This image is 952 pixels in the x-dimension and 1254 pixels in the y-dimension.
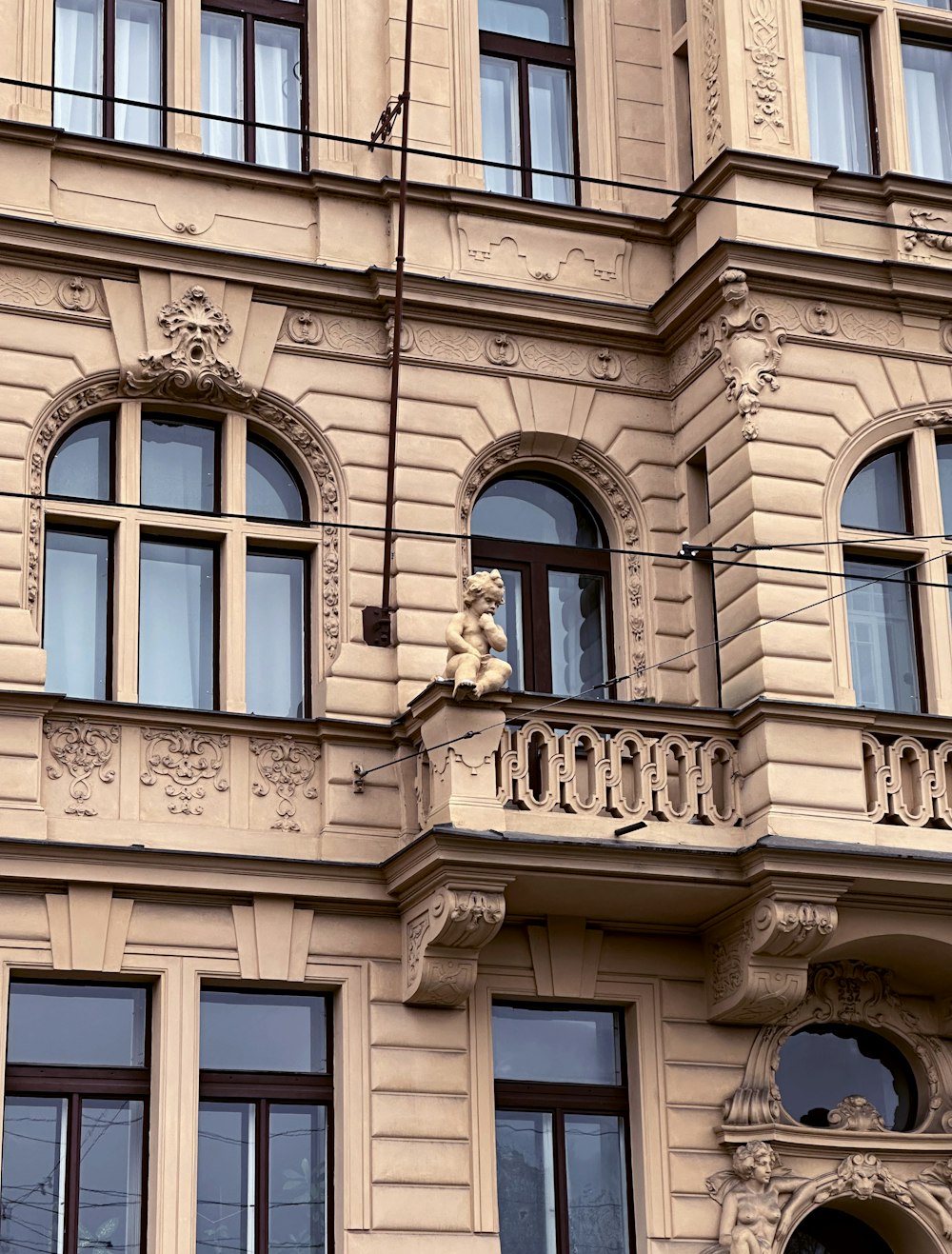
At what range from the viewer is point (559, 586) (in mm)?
22594

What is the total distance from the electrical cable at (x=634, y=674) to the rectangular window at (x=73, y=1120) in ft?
10.3

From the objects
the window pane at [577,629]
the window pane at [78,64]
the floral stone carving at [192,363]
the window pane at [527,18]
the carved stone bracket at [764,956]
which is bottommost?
the carved stone bracket at [764,956]

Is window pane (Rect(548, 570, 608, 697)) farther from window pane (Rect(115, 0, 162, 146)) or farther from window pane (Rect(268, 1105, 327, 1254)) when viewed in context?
window pane (Rect(115, 0, 162, 146))

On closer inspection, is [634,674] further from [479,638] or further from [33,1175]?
[33,1175]

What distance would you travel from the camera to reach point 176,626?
69.2 ft

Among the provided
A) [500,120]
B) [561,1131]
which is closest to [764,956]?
[561,1131]

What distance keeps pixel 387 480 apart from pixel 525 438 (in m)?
1.92

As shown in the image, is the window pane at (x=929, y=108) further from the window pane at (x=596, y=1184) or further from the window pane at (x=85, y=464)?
the window pane at (x=596, y=1184)

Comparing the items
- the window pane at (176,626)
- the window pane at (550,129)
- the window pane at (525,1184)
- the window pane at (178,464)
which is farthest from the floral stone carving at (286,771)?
the window pane at (550,129)

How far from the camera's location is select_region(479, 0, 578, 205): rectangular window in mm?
23641

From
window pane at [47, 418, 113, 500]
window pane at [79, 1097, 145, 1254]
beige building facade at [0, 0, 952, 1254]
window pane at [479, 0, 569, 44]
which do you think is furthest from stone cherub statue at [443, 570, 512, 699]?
window pane at [479, 0, 569, 44]

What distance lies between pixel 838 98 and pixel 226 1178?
40.5ft

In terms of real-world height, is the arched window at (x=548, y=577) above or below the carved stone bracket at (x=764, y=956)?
above

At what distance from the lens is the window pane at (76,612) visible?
20547 mm
